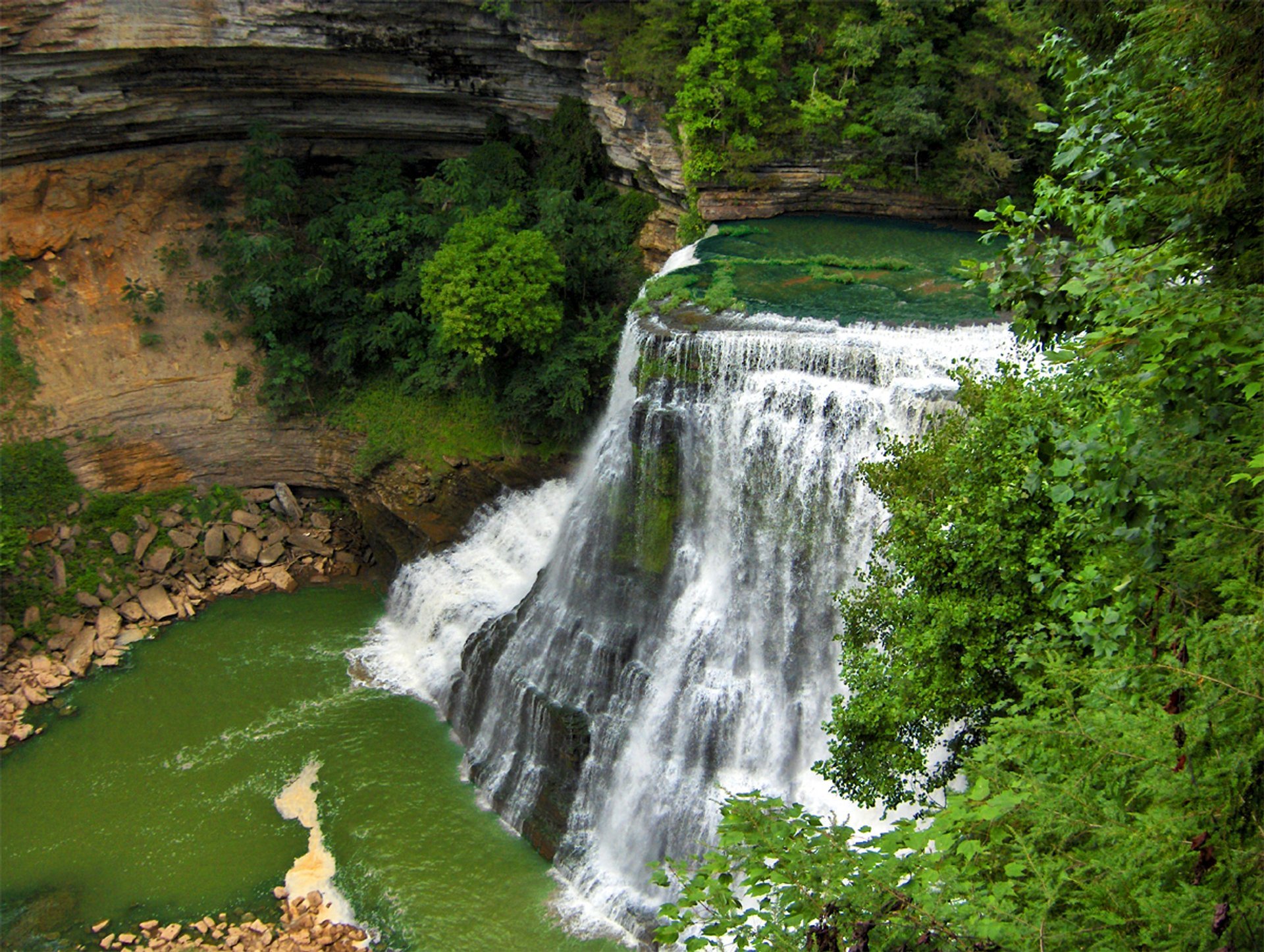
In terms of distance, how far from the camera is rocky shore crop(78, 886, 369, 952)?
13.2 m

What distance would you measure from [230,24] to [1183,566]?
20688mm

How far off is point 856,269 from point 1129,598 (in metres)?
13.6

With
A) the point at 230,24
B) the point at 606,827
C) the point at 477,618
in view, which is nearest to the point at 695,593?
the point at 606,827

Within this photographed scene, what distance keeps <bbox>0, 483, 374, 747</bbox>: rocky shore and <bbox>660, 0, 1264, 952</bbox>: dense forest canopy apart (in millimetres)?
17242

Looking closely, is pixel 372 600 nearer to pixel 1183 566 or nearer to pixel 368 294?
pixel 368 294

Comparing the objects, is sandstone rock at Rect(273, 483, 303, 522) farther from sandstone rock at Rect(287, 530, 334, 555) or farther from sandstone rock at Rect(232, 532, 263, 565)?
sandstone rock at Rect(232, 532, 263, 565)

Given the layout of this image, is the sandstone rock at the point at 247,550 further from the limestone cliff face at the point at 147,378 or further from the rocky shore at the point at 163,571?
the limestone cliff face at the point at 147,378

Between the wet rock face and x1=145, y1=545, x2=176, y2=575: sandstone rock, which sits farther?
x1=145, y1=545, x2=176, y2=575: sandstone rock

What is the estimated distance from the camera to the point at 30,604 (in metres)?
19.1

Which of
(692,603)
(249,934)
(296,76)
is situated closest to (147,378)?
(296,76)

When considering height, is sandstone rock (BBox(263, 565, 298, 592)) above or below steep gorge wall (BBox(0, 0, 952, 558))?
below

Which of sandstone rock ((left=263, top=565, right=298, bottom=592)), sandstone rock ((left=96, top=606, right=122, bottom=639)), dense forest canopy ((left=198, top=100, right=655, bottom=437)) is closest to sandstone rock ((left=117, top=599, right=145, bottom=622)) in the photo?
sandstone rock ((left=96, top=606, right=122, bottom=639))

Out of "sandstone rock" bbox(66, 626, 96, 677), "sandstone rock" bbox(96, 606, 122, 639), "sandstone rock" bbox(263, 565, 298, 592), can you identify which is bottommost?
"sandstone rock" bbox(66, 626, 96, 677)

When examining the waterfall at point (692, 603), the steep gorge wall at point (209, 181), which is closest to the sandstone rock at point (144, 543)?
the steep gorge wall at point (209, 181)
